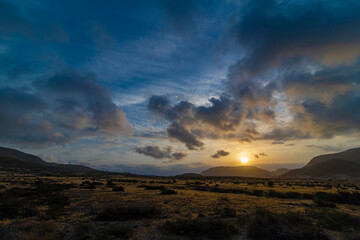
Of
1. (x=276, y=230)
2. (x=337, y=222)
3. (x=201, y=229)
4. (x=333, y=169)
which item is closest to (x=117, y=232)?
(x=201, y=229)

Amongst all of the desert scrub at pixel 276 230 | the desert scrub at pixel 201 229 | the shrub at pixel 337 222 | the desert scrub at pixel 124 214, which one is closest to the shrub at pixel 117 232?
the desert scrub at pixel 201 229

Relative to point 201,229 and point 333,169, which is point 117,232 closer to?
point 201,229

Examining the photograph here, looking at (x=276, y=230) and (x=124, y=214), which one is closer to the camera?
(x=276, y=230)

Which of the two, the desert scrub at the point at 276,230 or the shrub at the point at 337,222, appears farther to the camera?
the shrub at the point at 337,222

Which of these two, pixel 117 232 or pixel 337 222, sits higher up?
pixel 337 222

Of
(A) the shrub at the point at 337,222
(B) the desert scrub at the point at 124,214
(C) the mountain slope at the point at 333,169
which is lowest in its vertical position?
(B) the desert scrub at the point at 124,214

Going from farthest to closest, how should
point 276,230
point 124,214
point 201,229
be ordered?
1. point 124,214
2. point 201,229
3. point 276,230

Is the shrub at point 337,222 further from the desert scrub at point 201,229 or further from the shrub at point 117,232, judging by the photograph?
the shrub at point 117,232

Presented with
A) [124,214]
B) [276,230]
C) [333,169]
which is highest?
[333,169]

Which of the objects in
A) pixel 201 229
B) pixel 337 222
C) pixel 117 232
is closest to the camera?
pixel 117 232

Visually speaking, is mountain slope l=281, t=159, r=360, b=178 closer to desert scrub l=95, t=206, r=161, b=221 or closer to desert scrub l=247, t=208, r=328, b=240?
desert scrub l=247, t=208, r=328, b=240

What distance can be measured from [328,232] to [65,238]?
49.7 feet

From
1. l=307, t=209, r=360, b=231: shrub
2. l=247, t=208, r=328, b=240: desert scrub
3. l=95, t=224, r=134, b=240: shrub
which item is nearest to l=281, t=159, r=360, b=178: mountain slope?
l=307, t=209, r=360, b=231: shrub

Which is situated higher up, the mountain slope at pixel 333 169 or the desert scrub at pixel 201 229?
the mountain slope at pixel 333 169
